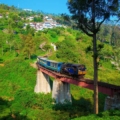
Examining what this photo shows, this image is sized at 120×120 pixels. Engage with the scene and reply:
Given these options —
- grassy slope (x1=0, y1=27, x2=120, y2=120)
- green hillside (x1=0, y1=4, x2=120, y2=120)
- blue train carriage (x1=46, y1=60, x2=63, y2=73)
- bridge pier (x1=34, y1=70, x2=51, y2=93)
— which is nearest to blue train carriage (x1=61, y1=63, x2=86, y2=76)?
blue train carriage (x1=46, y1=60, x2=63, y2=73)

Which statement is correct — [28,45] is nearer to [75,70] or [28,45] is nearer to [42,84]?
[42,84]

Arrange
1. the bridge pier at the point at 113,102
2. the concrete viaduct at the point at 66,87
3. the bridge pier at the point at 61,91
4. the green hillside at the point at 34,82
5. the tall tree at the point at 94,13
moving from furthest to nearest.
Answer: the bridge pier at the point at 61,91
the green hillside at the point at 34,82
the concrete viaduct at the point at 66,87
the bridge pier at the point at 113,102
the tall tree at the point at 94,13

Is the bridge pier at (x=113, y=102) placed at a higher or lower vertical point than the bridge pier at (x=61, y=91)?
higher

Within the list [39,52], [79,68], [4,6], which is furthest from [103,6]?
[4,6]

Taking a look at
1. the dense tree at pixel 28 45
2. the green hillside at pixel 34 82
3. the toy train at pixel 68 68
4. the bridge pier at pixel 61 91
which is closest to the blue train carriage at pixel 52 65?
the toy train at pixel 68 68

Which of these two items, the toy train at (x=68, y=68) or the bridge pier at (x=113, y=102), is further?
the toy train at (x=68, y=68)

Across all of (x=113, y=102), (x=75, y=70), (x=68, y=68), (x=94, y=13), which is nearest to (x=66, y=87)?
(x=68, y=68)

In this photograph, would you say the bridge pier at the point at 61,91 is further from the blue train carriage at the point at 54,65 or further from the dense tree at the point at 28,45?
the dense tree at the point at 28,45

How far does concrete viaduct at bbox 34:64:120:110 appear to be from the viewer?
18.0m

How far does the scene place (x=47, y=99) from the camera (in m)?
31.6

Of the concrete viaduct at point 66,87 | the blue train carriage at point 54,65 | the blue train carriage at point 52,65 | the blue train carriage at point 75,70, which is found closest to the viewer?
the concrete viaduct at point 66,87

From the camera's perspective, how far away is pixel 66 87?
28703 mm

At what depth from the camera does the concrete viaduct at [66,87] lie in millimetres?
17953

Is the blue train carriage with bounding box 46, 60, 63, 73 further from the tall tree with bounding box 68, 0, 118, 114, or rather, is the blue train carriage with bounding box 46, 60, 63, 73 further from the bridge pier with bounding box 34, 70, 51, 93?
the tall tree with bounding box 68, 0, 118, 114
